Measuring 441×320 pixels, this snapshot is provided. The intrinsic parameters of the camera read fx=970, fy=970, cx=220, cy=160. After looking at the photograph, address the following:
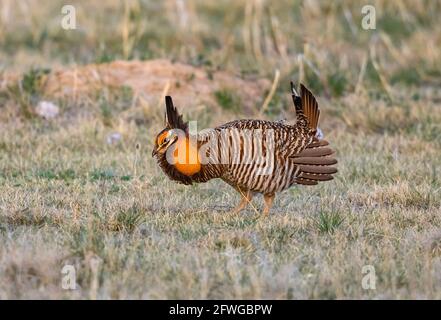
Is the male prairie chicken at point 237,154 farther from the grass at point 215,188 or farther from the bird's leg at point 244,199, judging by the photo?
the grass at point 215,188

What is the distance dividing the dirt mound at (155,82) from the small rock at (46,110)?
290 millimetres

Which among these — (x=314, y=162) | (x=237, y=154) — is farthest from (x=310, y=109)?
(x=237, y=154)

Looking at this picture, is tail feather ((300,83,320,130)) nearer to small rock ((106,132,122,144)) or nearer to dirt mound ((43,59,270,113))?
small rock ((106,132,122,144))

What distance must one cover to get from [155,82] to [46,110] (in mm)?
1221

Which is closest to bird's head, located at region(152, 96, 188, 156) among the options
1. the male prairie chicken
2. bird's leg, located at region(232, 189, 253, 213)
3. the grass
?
the male prairie chicken

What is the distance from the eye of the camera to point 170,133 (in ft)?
20.1

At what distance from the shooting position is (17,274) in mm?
4844

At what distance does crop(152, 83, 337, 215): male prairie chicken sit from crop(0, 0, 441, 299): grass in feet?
0.85

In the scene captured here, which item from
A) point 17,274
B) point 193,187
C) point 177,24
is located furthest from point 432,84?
point 17,274

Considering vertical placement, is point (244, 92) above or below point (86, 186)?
above

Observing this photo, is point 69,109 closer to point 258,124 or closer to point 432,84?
point 258,124

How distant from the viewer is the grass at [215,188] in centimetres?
491

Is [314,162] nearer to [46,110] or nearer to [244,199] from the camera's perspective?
[244,199]

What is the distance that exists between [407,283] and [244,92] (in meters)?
5.49
